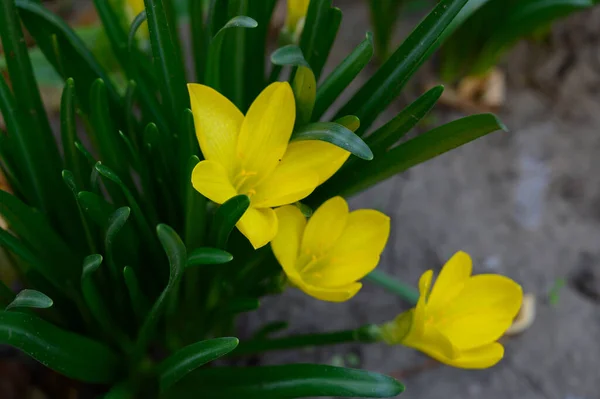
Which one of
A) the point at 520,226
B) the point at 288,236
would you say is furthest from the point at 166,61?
the point at 520,226

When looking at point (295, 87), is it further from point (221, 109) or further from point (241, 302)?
point (241, 302)

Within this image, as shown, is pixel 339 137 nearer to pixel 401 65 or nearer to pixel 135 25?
pixel 401 65

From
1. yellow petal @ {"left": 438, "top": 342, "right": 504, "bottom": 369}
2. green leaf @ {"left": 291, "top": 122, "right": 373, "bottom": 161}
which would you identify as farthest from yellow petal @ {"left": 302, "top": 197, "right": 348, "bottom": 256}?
yellow petal @ {"left": 438, "top": 342, "right": 504, "bottom": 369}

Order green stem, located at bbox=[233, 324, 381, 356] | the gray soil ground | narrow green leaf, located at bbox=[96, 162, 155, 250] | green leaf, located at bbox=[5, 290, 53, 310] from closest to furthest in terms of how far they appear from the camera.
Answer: green leaf, located at bbox=[5, 290, 53, 310]
narrow green leaf, located at bbox=[96, 162, 155, 250]
green stem, located at bbox=[233, 324, 381, 356]
the gray soil ground

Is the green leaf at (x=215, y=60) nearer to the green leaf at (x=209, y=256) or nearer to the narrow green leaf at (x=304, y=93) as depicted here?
the narrow green leaf at (x=304, y=93)

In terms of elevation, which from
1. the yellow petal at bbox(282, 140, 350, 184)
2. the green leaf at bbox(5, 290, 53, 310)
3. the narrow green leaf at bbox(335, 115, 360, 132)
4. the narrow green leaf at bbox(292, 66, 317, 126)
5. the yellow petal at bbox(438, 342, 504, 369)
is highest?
the narrow green leaf at bbox(292, 66, 317, 126)

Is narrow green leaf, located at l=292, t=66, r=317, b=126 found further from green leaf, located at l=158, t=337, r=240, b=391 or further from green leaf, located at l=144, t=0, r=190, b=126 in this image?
green leaf, located at l=158, t=337, r=240, b=391

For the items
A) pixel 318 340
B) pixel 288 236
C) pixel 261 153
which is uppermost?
pixel 261 153
